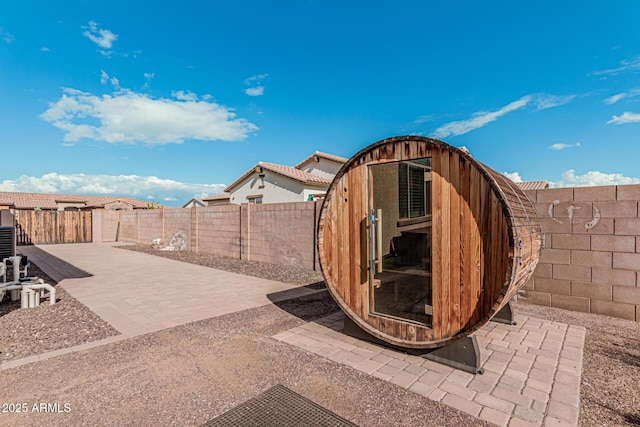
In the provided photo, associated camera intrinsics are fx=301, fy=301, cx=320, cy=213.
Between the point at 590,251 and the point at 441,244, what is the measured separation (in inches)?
131

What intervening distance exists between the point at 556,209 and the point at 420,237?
309 cm

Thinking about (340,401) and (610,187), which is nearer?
(340,401)

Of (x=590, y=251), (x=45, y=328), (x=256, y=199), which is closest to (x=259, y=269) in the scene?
(x=45, y=328)

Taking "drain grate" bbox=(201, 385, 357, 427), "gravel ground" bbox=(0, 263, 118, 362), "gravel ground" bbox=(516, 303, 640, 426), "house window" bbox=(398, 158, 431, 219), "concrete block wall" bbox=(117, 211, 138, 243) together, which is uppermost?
"house window" bbox=(398, 158, 431, 219)

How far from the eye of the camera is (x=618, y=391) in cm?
258

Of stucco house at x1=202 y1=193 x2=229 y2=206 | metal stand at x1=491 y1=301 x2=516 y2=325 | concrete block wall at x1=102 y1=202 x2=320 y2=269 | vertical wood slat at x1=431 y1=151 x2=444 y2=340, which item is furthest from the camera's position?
stucco house at x1=202 y1=193 x2=229 y2=206

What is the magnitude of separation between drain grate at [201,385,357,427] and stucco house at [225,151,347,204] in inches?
562

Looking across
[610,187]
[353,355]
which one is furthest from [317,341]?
[610,187]

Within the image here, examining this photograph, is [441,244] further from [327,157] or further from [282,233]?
[327,157]

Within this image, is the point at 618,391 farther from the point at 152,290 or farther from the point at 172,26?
the point at 172,26

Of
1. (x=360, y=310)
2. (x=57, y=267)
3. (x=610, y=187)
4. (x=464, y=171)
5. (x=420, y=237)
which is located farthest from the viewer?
(x=57, y=267)

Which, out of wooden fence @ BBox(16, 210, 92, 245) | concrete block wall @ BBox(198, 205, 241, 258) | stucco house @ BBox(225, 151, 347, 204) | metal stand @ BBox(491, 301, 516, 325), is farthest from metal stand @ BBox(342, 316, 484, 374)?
wooden fence @ BBox(16, 210, 92, 245)

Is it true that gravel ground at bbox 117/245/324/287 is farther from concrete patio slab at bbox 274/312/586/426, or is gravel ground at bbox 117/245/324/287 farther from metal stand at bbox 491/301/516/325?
metal stand at bbox 491/301/516/325

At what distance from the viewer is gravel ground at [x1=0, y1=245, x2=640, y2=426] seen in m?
2.27
